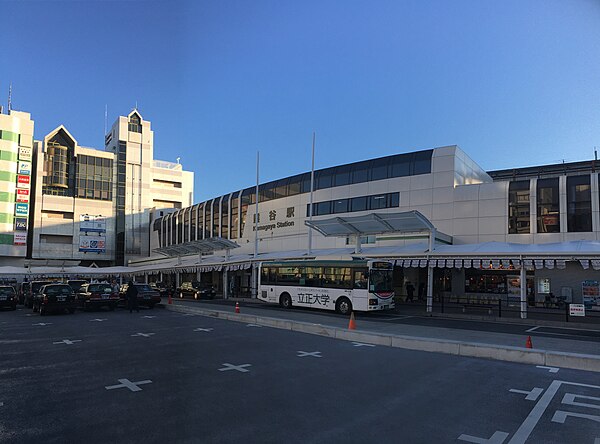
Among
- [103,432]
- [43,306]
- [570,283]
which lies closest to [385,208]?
[570,283]

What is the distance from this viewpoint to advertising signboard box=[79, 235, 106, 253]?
72000 millimetres

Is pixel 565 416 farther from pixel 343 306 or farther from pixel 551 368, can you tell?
pixel 343 306

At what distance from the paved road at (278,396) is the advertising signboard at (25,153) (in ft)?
215

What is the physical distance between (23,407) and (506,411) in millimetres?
7398

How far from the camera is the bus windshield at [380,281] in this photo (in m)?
21.5

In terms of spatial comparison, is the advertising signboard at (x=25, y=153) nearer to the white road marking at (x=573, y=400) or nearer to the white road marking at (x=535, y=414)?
the white road marking at (x=535, y=414)

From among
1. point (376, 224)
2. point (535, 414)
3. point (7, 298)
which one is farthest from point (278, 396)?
point (7, 298)

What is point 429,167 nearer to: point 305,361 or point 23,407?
point 305,361

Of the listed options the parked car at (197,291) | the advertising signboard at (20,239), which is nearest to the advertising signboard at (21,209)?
the advertising signboard at (20,239)

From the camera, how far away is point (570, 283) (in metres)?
26.6

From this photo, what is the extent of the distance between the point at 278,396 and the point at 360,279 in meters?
15.0

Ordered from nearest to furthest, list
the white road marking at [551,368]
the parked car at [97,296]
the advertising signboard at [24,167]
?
the white road marking at [551,368]
the parked car at [97,296]
the advertising signboard at [24,167]

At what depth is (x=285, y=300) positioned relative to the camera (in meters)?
26.4

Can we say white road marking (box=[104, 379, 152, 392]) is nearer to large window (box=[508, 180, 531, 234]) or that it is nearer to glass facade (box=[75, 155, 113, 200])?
large window (box=[508, 180, 531, 234])
